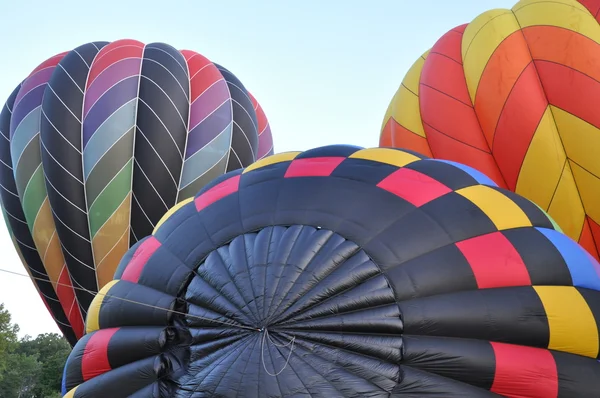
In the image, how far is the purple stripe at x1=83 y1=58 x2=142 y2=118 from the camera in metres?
7.80

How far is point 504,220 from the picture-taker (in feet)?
11.3

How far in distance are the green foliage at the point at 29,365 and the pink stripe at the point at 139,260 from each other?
43.0 feet

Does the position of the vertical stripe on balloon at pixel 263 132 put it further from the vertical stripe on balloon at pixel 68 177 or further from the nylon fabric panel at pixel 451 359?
the nylon fabric panel at pixel 451 359

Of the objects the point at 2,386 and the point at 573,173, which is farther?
the point at 2,386

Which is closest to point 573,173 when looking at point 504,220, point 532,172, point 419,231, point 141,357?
point 532,172

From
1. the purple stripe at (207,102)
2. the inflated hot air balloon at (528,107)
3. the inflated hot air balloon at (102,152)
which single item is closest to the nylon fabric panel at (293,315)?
the inflated hot air balloon at (528,107)

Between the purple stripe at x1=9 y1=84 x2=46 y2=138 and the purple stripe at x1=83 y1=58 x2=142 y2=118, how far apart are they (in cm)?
88

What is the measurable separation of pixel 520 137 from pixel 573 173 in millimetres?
487

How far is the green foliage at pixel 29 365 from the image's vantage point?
16.4 m

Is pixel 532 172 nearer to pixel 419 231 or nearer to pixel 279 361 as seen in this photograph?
pixel 419 231

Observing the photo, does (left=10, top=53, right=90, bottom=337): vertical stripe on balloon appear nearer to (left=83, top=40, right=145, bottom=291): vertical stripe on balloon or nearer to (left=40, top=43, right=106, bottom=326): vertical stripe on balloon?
(left=40, top=43, right=106, bottom=326): vertical stripe on balloon

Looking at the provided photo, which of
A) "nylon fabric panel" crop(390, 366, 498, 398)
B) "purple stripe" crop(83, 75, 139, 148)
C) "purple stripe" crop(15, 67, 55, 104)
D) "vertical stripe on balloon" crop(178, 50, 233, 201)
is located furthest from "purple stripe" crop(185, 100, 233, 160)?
"nylon fabric panel" crop(390, 366, 498, 398)

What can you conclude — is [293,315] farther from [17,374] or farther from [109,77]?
[17,374]

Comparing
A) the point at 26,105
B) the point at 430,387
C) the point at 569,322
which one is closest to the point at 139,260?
the point at 430,387
